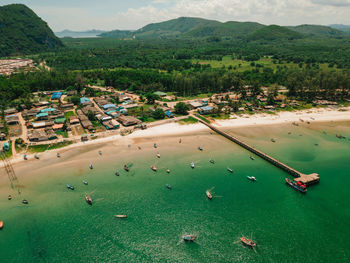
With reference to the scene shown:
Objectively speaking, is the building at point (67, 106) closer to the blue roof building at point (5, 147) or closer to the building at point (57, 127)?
the building at point (57, 127)

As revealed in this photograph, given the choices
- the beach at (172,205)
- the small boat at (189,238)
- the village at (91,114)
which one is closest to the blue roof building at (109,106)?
the village at (91,114)

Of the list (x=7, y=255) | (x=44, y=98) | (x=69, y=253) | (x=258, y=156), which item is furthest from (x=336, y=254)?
(x=44, y=98)

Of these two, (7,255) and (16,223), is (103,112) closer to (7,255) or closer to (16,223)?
(16,223)

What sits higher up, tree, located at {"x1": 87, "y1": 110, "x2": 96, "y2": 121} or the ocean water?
tree, located at {"x1": 87, "y1": 110, "x2": 96, "y2": 121}

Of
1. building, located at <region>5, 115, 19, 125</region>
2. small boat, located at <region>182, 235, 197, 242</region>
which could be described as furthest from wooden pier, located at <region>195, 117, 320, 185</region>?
building, located at <region>5, 115, 19, 125</region>

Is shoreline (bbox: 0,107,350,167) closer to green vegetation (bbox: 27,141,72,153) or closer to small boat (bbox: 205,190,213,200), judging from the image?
green vegetation (bbox: 27,141,72,153)

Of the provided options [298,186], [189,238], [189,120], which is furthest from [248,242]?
[189,120]
